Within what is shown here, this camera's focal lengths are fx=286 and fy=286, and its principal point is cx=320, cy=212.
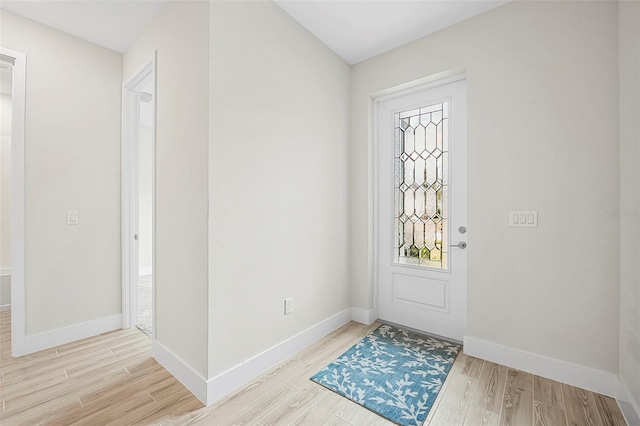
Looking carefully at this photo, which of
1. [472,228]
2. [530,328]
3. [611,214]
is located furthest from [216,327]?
[611,214]

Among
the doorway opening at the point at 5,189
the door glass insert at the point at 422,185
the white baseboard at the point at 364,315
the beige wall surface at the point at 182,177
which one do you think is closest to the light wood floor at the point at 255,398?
the beige wall surface at the point at 182,177

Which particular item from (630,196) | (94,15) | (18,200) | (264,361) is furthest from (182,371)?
(630,196)

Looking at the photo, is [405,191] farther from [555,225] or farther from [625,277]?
[625,277]

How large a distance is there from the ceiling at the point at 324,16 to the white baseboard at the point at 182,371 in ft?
8.24

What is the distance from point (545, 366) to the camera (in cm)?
193

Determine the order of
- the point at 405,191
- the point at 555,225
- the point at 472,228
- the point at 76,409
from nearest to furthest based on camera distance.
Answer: the point at 76,409 → the point at 555,225 → the point at 472,228 → the point at 405,191

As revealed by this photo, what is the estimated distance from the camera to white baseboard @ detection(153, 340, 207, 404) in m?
1.70

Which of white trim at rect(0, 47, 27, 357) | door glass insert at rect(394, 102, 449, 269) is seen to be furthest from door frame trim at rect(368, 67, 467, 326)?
white trim at rect(0, 47, 27, 357)

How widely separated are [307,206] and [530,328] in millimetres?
1851

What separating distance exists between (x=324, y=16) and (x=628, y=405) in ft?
10.3

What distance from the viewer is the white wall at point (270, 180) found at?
1.76m

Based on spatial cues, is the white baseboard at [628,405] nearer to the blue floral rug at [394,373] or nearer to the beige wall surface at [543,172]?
the beige wall surface at [543,172]

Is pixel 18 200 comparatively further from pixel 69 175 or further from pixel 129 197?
pixel 129 197

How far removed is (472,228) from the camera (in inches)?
87.9
